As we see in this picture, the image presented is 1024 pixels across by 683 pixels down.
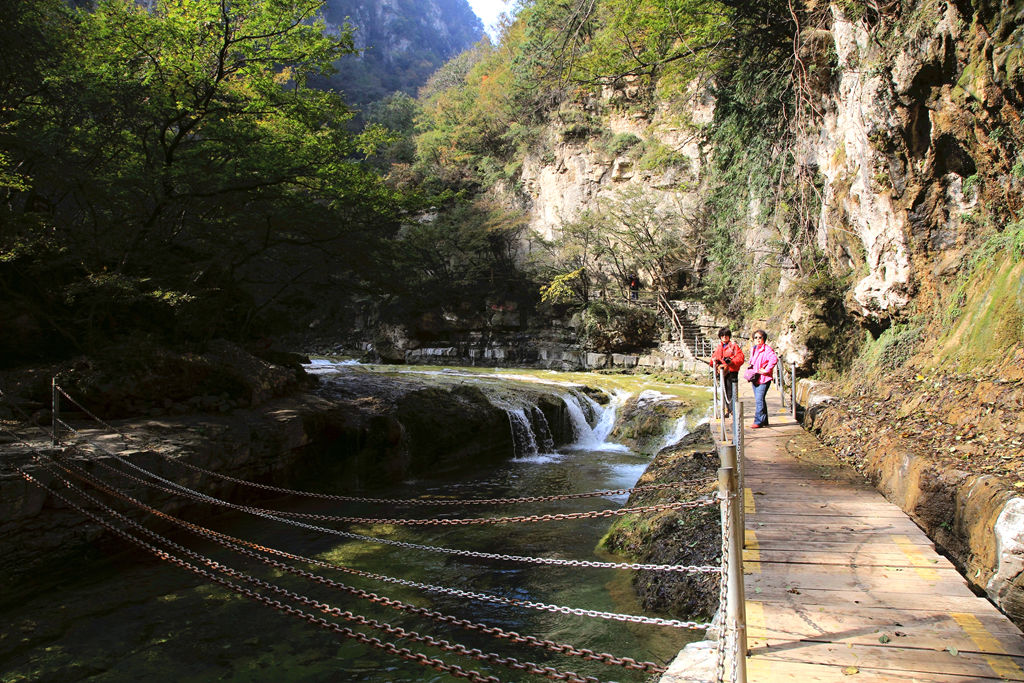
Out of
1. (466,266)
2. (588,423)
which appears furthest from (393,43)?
(588,423)

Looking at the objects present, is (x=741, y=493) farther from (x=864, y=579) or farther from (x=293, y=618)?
(x=293, y=618)

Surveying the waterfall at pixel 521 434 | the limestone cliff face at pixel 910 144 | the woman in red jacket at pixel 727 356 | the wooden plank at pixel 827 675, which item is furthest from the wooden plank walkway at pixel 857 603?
the waterfall at pixel 521 434

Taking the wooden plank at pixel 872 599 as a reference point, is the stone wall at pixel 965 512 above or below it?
above

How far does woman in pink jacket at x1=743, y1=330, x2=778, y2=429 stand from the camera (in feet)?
29.2

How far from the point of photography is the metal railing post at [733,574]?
2.50 metres

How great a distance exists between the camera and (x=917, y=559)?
12.9 ft

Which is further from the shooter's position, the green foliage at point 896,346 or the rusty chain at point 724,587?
the green foliage at point 896,346

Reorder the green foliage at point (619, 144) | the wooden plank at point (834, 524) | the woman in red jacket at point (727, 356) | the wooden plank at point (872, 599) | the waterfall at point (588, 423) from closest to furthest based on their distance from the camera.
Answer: the wooden plank at point (872, 599), the wooden plank at point (834, 524), the woman in red jacket at point (727, 356), the waterfall at point (588, 423), the green foliage at point (619, 144)

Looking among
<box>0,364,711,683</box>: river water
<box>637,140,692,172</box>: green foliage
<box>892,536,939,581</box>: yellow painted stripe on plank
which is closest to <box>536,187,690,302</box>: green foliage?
<box>637,140,692,172</box>: green foliage

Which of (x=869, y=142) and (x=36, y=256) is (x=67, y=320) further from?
(x=869, y=142)

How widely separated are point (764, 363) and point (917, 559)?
5.27 m

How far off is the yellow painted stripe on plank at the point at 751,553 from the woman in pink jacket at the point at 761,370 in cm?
469

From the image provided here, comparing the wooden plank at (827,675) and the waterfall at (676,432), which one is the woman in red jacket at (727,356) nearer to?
the waterfall at (676,432)

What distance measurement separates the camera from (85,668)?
4.73 m
